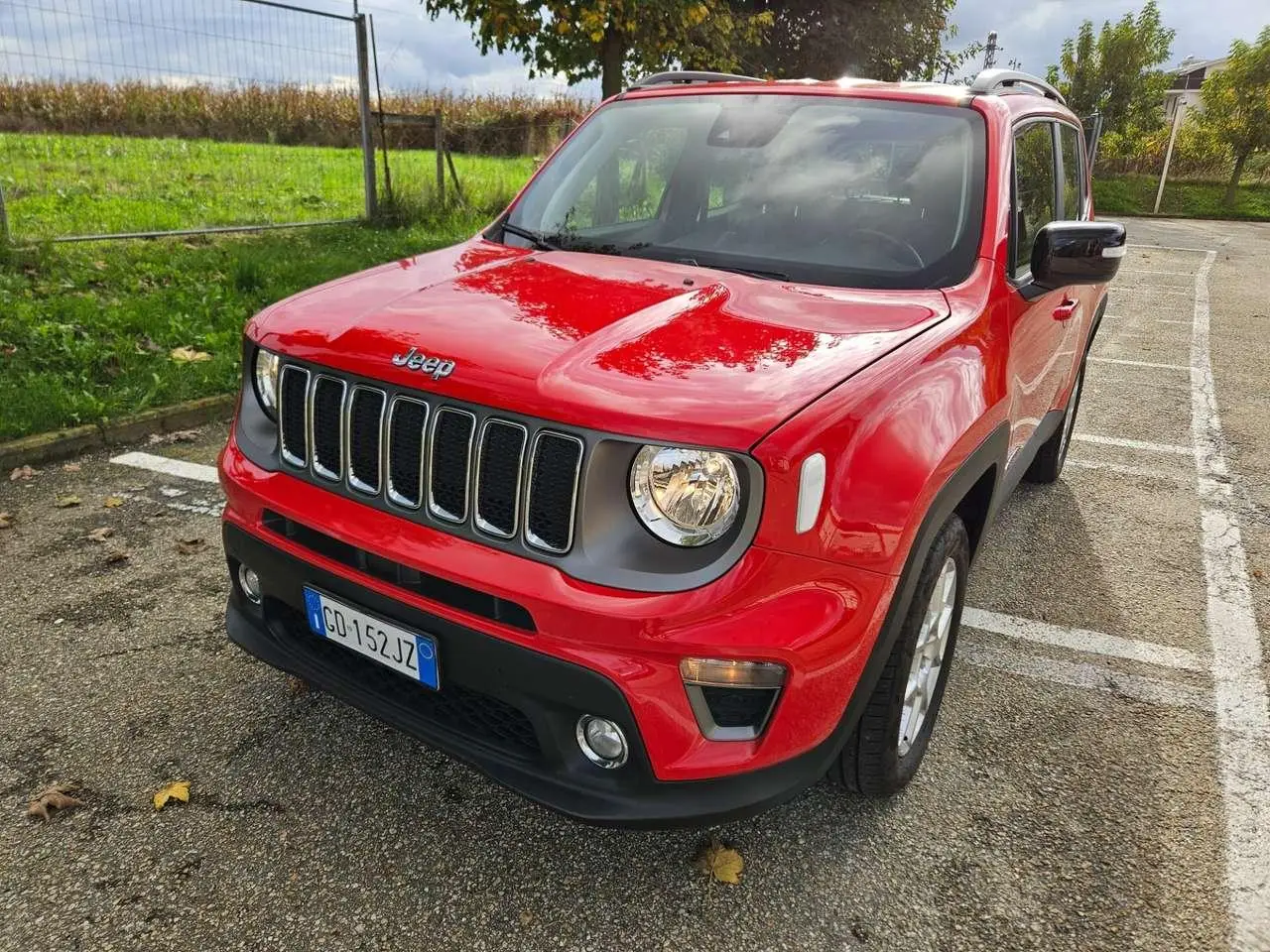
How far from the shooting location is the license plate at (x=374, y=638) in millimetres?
1997

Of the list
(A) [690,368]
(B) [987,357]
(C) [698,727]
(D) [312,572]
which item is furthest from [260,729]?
(B) [987,357]

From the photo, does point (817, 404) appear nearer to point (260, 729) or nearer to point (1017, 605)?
point (260, 729)

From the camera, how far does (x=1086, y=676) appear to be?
3174 millimetres

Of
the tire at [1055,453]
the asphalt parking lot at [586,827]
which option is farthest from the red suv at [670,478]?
the tire at [1055,453]

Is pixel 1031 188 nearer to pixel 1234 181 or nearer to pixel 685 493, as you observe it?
pixel 685 493

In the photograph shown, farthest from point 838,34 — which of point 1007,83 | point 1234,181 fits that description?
point 1234,181

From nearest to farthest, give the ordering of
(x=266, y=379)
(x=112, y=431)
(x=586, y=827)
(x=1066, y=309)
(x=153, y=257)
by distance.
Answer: (x=586, y=827) → (x=266, y=379) → (x=1066, y=309) → (x=112, y=431) → (x=153, y=257)

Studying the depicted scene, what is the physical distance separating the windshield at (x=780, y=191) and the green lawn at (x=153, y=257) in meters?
3.30

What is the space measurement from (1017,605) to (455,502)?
263cm

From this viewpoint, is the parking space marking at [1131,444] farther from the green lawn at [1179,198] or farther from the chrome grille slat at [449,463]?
the green lawn at [1179,198]

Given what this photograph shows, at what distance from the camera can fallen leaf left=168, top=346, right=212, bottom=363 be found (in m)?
5.82

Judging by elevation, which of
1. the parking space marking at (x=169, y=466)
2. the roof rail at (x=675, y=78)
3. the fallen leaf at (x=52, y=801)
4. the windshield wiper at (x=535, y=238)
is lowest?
the parking space marking at (x=169, y=466)

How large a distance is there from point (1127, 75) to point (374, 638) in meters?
44.8

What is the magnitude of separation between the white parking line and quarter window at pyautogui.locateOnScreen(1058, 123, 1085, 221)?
70.2 inches
